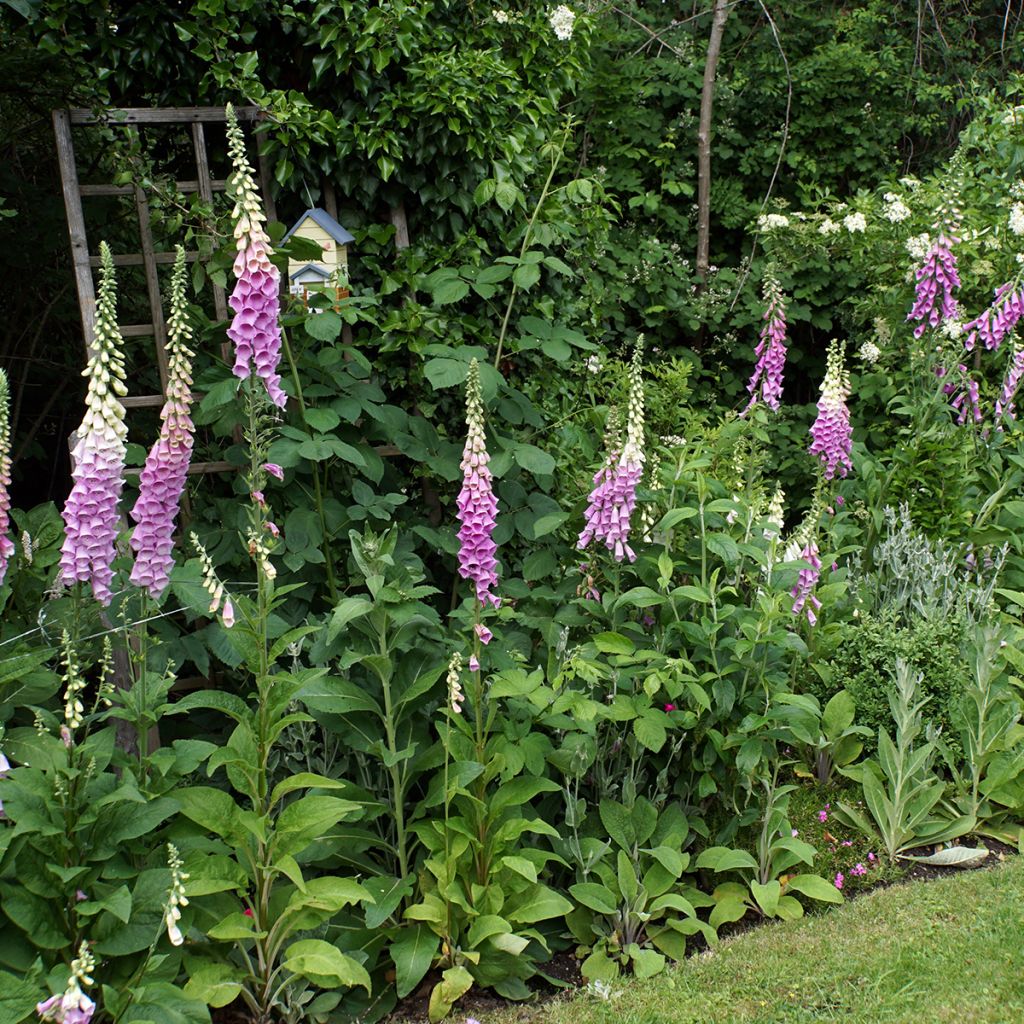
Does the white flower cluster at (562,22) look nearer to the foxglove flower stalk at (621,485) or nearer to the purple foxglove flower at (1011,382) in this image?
the foxglove flower stalk at (621,485)

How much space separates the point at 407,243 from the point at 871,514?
240cm

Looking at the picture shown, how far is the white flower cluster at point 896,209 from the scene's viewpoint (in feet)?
21.5

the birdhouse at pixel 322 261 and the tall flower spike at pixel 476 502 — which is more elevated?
the birdhouse at pixel 322 261

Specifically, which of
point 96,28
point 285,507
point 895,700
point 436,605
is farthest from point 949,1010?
point 96,28

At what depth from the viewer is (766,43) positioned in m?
8.27

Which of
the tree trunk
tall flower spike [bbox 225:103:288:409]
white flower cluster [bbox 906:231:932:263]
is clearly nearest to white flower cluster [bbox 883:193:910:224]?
white flower cluster [bbox 906:231:932:263]

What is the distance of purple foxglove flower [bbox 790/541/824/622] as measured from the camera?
13.1ft

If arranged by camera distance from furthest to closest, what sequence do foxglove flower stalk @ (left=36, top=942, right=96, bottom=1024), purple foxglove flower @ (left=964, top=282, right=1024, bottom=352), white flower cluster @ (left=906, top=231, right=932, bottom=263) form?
white flower cluster @ (left=906, top=231, right=932, bottom=263) → purple foxglove flower @ (left=964, top=282, right=1024, bottom=352) → foxglove flower stalk @ (left=36, top=942, right=96, bottom=1024)

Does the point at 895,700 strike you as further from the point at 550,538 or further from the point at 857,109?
the point at 857,109

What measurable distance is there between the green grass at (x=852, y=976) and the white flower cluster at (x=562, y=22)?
11.6 ft

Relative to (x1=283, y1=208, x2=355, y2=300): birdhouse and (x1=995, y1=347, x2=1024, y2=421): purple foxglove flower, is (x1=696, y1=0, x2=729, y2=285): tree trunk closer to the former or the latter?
(x1=995, y1=347, x2=1024, y2=421): purple foxglove flower

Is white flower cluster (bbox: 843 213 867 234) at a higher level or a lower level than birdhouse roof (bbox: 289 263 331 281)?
higher

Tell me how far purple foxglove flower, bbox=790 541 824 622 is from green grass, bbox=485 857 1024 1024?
3.43ft

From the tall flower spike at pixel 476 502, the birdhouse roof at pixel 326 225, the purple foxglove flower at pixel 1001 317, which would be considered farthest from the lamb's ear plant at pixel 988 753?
the birdhouse roof at pixel 326 225
